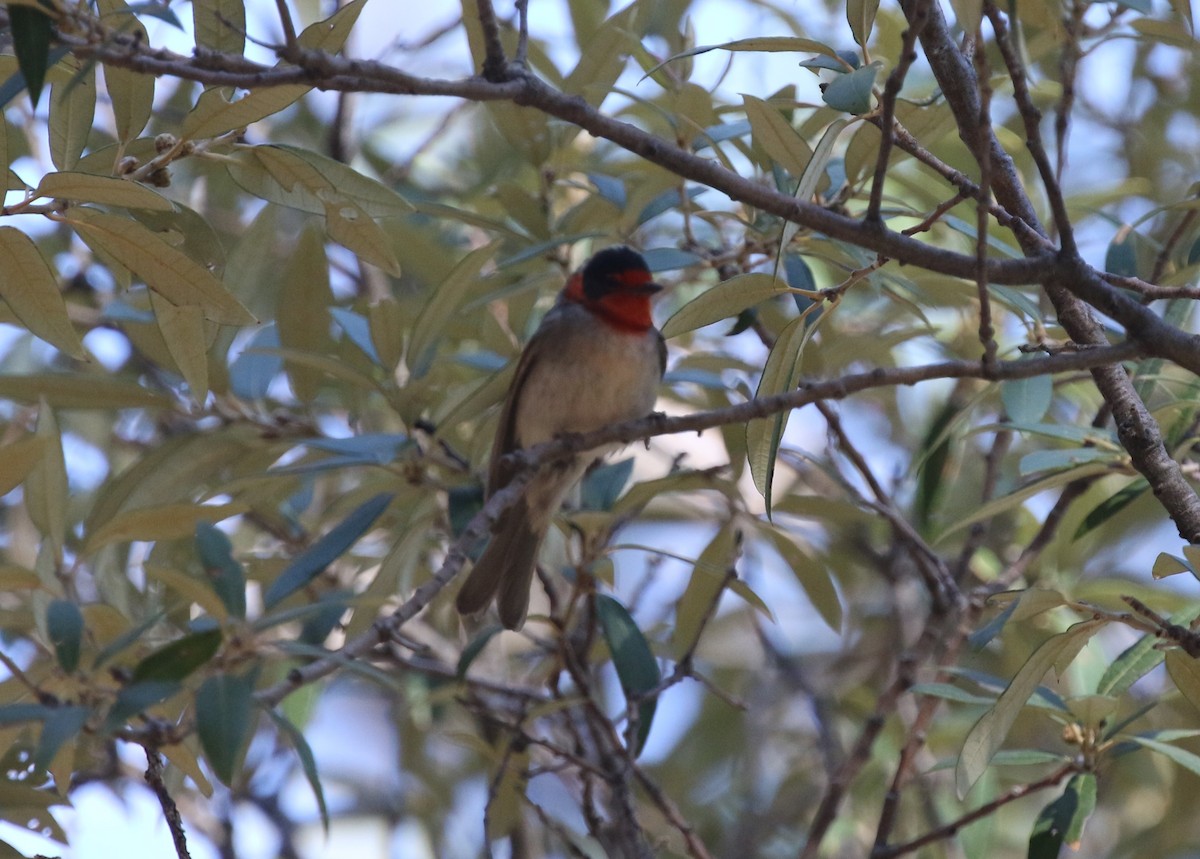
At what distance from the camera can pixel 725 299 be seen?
2.71 metres

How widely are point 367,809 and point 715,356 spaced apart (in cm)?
319

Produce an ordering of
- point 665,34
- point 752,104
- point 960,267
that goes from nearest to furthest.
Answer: point 960,267
point 752,104
point 665,34

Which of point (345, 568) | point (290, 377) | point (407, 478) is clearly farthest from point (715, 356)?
point (345, 568)

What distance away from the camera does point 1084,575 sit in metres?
4.75

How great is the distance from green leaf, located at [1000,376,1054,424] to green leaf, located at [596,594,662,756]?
1.20m

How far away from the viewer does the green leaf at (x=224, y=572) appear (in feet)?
7.04

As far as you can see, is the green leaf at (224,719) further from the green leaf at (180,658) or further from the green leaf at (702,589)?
the green leaf at (702,589)

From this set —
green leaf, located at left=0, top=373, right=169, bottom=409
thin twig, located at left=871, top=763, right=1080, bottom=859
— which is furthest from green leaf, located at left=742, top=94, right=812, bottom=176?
green leaf, located at left=0, top=373, right=169, bottom=409

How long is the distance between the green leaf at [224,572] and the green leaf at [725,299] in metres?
Result: 1.09

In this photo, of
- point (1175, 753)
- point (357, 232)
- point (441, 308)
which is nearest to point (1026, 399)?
point (1175, 753)

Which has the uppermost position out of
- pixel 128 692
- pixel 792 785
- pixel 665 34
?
pixel 665 34

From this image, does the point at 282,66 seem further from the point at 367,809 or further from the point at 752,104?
the point at 367,809

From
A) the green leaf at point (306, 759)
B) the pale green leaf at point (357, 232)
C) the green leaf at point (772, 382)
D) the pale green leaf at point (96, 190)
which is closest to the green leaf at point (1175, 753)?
the green leaf at point (772, 382)

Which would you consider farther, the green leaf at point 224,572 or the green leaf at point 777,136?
the green leaf at point 777,136
